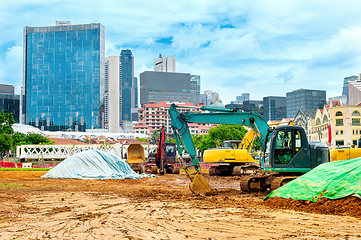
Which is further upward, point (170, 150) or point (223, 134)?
point (223, 134)

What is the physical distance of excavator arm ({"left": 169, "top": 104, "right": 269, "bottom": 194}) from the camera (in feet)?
59.4

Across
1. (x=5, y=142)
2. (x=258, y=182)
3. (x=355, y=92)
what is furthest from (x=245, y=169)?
(x=355, y=92)

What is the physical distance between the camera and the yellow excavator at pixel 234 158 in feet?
100

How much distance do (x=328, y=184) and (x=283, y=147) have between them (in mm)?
5498

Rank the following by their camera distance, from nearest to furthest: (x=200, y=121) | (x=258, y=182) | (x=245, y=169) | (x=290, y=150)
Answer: (x=290, y=150) < (x=258, y=182) < (x=200, y=121) < (x=245, y=169)

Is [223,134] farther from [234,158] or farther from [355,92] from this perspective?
[234,158]

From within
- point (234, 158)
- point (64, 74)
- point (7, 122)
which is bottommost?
point (234, 158)

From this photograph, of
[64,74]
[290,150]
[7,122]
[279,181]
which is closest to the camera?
[279,181]

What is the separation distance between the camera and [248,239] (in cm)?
852

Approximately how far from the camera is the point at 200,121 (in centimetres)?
2034

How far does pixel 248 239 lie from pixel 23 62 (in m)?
200

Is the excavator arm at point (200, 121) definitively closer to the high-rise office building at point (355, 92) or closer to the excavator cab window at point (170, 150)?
the excavator cab window at point (170, 150)

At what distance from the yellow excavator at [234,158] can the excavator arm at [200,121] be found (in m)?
8.41

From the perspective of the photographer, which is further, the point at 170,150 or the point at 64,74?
the point at 64,74
